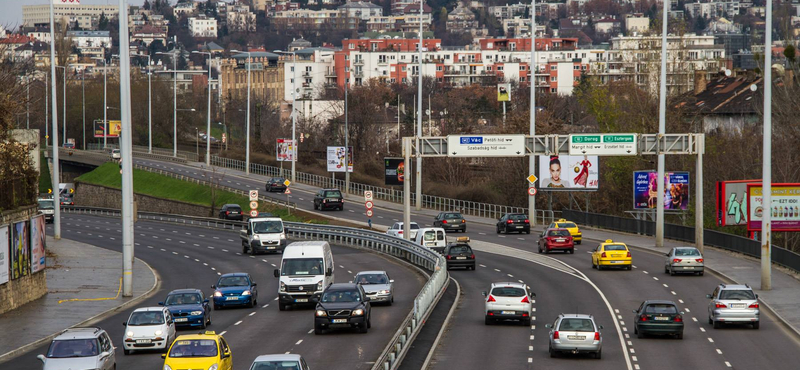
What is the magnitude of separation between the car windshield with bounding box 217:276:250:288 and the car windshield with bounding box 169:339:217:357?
15511 mm

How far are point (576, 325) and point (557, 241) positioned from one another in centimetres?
2844

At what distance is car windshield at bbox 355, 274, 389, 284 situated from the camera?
4122 cm

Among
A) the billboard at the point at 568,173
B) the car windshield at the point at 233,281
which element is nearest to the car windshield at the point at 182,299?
the car windshield at the point at 233,281

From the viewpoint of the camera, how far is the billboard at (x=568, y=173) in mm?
75375

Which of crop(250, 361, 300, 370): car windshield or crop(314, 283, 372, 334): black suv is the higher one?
crop(250, 361, 300, 370): car windshield

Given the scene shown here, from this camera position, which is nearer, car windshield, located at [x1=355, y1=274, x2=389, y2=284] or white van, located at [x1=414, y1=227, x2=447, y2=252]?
car windshield, located at [x1=355, y1=274, x2=389, y2=284]

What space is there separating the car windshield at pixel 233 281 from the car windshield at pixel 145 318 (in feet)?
32.9

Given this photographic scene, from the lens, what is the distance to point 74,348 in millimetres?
26750

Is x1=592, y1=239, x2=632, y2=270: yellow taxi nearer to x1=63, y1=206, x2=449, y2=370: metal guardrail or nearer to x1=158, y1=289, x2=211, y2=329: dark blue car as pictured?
x1=63, y1=206, x2=449, y2=370: metal guardrail

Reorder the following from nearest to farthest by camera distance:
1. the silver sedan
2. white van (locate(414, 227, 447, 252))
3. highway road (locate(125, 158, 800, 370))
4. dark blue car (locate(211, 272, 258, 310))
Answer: highway road (locate(125, 158, 800, 370)) < dark blue car (locate(211, 272, 258, 310)) < the silver sedan < white van (locate(414, 227, 447, 252))

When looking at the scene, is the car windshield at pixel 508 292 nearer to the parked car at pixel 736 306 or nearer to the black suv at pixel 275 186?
the parked car at pixel 736 306

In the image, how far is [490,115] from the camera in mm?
150125

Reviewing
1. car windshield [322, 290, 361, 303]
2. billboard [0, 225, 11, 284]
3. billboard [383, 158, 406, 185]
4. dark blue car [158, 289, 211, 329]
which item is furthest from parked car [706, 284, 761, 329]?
billboard [383, 158, 406, 185]

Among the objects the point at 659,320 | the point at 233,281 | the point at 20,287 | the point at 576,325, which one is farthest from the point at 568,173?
the point at 576,325
